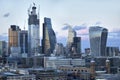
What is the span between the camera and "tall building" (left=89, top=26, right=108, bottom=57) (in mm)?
37844

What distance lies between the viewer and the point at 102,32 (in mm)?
37969

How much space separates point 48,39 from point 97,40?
25.3 ft

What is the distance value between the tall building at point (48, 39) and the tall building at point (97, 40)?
17.7 ft

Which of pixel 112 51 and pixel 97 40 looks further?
pixel 97 40

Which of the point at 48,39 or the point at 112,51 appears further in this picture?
the point at 48,39

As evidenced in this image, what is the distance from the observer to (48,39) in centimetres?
4525

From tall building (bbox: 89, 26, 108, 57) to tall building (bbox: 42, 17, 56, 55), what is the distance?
212 inches

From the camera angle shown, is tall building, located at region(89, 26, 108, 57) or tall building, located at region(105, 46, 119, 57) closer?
tall building, located at region(105, 46, 119, 57)

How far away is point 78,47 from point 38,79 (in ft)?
Answer: 53.2

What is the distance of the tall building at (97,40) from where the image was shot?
37.8 metres

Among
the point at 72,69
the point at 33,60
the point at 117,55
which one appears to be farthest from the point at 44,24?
the point at 72,69

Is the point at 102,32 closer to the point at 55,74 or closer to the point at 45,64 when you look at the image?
the point at 45,64

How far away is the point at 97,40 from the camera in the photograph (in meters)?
39.2

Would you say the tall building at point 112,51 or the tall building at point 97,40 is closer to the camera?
the tall building at point 112,51
